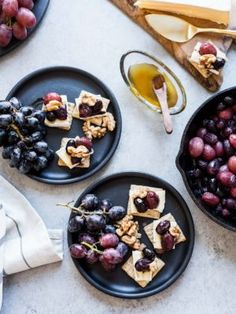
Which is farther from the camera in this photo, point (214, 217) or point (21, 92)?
point (21, 92)

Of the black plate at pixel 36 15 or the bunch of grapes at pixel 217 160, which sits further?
the black plate at pixel 36 15

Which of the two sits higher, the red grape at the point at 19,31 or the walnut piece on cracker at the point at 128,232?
the red grape at the point at 19,31

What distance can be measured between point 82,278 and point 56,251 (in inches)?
2.9

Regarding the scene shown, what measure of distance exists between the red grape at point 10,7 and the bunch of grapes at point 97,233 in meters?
0.38

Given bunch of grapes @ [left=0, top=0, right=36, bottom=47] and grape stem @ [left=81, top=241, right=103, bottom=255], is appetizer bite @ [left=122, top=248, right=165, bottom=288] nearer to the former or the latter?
grape stem @ [left=81, top=241, right=103, bottom=255]

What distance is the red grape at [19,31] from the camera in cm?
134

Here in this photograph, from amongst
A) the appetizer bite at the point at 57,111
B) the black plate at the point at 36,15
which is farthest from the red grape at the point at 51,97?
the black plate at the point at 36,15

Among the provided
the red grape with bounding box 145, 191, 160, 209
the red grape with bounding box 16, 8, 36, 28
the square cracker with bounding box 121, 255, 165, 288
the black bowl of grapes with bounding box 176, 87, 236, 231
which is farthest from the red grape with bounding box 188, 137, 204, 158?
the red grape with bounding box 16, 8, 36, 28

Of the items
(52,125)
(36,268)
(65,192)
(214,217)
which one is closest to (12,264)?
(36,268)

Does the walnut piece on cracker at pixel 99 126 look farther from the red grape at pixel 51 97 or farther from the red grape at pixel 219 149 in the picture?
the red grape at pixel 219 149

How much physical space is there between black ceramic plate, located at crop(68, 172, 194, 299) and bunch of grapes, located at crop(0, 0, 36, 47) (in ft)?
1.10

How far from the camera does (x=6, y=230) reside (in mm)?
1328

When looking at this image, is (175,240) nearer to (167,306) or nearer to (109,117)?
(167,306)

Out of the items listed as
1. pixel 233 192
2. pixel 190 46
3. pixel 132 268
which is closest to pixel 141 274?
pixel 132 268
